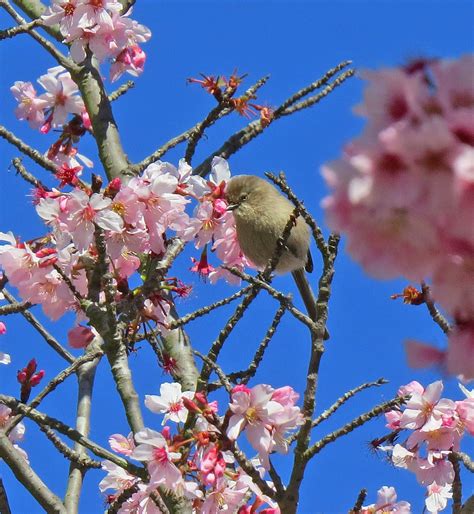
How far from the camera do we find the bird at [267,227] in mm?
5922

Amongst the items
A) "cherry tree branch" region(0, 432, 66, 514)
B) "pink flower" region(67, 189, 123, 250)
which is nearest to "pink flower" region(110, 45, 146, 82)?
"pink flower" region(67, 189, 123, 250)

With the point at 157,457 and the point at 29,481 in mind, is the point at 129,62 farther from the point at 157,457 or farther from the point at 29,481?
the point at 157,457

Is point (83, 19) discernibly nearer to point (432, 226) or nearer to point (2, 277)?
point (2, 277)

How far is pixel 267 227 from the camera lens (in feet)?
20.0

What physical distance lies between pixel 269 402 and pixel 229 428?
18cm

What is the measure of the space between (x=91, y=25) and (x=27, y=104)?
995 mm

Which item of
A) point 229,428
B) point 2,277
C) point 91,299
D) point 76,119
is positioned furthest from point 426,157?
point 76,119

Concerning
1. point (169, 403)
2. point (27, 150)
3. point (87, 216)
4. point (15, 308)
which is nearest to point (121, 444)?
point (169, 403)

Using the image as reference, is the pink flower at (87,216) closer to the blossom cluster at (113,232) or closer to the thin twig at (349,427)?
the blossom cluster at (113,232)

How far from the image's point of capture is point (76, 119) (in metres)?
5.10

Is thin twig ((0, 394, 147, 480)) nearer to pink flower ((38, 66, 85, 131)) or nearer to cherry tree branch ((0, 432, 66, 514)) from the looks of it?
cherry tree branch ((0, 432, 66, 514))

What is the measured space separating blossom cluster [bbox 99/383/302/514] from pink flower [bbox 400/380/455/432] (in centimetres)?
84

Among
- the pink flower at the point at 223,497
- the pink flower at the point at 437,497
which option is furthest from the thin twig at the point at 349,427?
the pink flower at the point at 437,497

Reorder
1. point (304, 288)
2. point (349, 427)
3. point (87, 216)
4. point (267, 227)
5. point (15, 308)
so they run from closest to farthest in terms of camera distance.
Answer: point (349, 427), point (87, 216), point (15, 308), point (267, 227), point (304, 288)
